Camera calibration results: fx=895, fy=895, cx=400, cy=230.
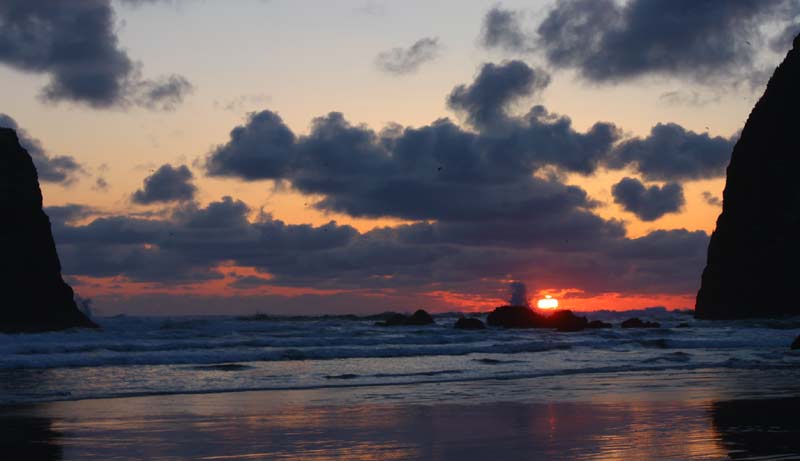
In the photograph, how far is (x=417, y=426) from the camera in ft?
52.7

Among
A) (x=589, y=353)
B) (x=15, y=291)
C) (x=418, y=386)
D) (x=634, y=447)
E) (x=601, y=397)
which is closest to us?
(x=634, y=447)

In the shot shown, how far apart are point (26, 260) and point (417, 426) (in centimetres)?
5277

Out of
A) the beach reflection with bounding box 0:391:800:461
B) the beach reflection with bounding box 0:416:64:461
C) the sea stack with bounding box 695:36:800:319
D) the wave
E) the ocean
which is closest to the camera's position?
the beach reflection with bounding box 0:391:800:461

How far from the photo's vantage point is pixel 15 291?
199ft

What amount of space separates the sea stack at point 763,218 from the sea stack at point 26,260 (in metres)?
60.2

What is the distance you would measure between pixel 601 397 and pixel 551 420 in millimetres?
4537

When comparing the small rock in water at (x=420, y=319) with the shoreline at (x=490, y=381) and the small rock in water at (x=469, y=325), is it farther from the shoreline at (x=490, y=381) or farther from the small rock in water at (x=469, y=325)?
the shoreline at (x=490, y=381)

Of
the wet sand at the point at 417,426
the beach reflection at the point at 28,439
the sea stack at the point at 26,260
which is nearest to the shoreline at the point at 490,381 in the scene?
the wet sand at the point at 417,426

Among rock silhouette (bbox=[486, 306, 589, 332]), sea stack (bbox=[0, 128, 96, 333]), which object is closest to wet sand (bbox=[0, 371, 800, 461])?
sea stack (bbox=[0, 128, 96, 333])

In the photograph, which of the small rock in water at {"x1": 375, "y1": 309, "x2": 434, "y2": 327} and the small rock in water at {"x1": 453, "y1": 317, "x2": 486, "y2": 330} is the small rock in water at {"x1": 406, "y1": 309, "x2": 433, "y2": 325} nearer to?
the small rock in water at {"x1": 375, "y1": 309, "x2": 434, "y2": 327}

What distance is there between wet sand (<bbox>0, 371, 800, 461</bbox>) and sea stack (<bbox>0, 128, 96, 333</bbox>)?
42.8 metres

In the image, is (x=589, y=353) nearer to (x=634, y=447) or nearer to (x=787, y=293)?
(x=634, y=447)

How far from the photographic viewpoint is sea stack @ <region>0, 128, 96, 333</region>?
198 feet

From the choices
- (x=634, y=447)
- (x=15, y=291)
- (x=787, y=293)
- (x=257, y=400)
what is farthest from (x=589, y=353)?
(x=787, y=293)
